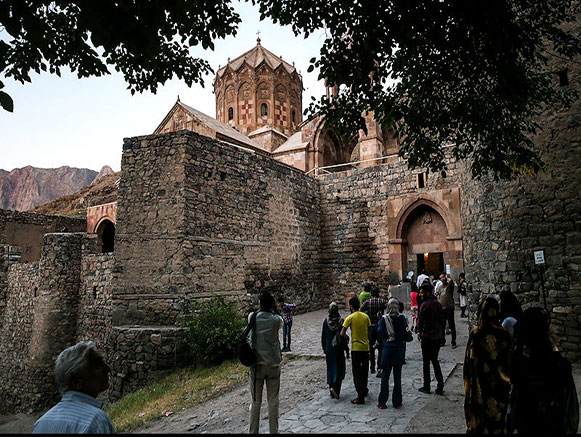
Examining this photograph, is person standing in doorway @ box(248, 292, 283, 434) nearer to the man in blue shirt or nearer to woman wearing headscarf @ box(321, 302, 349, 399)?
woman wearing headscarf @ box(321, 302, 349, 399)

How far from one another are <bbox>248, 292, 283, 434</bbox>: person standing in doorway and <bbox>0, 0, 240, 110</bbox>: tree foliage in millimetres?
3242

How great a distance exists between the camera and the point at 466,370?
11.4 ft

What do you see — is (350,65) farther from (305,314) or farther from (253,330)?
(305,314)

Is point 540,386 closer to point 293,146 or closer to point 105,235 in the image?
point 293,146

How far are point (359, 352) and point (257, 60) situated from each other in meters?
26.1

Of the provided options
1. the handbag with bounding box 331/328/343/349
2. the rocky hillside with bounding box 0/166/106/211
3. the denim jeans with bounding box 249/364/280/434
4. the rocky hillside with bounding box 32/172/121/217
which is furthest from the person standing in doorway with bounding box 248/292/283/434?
the rocky hillside with bounding box 0/166/106/211

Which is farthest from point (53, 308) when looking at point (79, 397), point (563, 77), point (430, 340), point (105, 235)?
point (563, 77)

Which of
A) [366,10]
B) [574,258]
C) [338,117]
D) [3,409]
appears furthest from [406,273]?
[3,409]

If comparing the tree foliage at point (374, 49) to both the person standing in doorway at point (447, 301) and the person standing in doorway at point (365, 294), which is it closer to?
the person standing in doorway at point (365, 294)

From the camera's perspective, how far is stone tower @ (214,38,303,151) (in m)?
26.5

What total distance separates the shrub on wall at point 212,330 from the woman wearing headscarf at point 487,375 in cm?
573

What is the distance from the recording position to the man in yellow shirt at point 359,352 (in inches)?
202

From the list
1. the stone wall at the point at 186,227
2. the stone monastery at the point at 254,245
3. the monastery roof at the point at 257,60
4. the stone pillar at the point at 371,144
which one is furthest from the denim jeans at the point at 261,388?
the monastery roof at the point at 257,60

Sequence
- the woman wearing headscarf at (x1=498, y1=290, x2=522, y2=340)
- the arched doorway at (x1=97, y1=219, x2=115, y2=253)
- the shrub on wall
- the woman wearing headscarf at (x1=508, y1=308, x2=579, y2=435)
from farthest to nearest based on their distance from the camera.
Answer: the arched doorway at (x1=97, y1=219, x2=115, y2=253), the shrub on wall, the woman wearing headscarf at (x1=498, y1=290, x2=522, y2=340), the woman wearing headscarf at (x1=508, y1=308, x2=579, y2=435)
